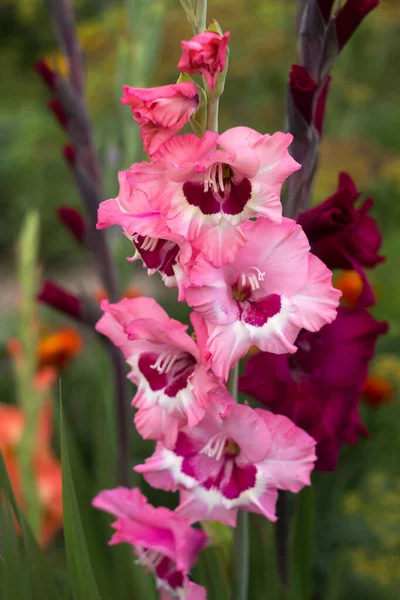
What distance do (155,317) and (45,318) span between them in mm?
1823

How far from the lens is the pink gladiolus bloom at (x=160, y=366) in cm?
42

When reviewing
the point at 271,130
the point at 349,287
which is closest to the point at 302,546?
the point at 349,287

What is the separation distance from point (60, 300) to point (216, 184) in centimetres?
41

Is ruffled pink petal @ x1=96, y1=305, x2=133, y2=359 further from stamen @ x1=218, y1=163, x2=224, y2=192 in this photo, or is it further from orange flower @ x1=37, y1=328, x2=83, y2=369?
orange flower @ x1=37, y1=328, x2=83, y2=369

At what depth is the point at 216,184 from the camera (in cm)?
40

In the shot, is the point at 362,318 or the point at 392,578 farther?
the point at 392,578

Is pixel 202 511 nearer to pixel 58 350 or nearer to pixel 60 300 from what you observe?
pixel 60 300

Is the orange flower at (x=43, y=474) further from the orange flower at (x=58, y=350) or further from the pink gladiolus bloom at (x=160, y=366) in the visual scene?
the pink gladiolus bloom at (x=160, y=366)

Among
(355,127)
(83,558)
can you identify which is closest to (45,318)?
(355,127)

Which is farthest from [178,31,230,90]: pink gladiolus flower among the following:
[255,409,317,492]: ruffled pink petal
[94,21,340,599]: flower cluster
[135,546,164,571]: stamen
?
[135,546,164,571]: stamen

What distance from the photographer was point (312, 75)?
0.46m

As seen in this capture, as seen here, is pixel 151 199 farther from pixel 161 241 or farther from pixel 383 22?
pixel 383 22

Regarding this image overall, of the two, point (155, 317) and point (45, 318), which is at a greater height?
point (155, 317)

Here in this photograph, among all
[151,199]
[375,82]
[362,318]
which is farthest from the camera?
[375,82]
